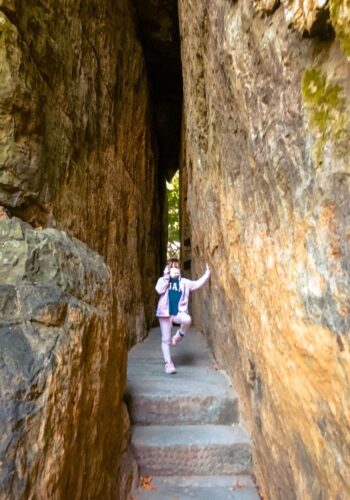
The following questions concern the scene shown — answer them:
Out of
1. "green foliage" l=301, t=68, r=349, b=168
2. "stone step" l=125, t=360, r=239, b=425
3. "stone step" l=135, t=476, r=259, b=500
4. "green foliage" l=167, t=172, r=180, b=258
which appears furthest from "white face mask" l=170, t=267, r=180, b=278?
"green foliage" l=167, t=172, r=180, b=258

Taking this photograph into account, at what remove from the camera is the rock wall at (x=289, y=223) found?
200 centimetres

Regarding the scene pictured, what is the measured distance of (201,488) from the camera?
380 cm

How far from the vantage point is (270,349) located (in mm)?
3213

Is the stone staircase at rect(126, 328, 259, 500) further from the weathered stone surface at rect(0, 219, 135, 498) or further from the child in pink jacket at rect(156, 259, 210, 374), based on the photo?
the weathered stone surface at rect(0, 219, 135, 498)

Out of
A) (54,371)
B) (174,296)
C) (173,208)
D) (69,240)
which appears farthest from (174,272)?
(173,208)

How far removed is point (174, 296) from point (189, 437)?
2075 mm

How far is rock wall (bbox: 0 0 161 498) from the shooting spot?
220 cm

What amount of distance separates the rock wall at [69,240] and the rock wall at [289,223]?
1.44 m

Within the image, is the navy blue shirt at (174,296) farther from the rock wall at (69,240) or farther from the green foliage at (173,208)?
the green foliage at (173,208)

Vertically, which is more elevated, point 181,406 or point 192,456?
point 181,406

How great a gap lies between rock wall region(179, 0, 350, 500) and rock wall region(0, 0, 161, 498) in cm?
144

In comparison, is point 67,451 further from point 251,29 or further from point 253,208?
point 251,29

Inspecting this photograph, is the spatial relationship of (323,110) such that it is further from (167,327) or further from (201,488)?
(167,327)

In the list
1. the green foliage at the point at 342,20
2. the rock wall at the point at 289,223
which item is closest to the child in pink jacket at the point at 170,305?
the rock wall at the point at 289,223
